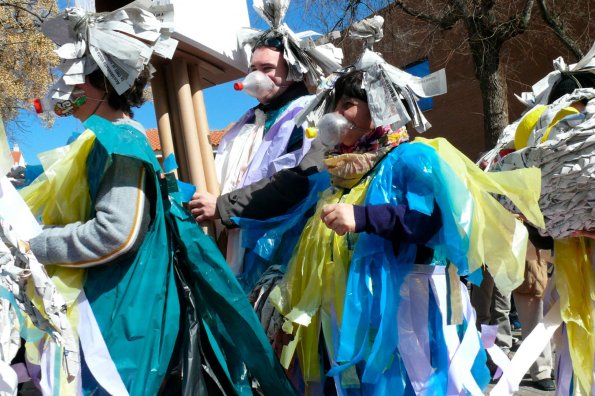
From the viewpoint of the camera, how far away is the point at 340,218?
178 centimetres

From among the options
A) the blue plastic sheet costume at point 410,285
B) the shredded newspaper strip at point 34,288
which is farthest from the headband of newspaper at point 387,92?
the shredded newspaper strip at point 34,288

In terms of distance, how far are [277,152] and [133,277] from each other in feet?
2.86

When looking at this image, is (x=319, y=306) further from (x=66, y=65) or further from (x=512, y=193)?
(x=66, y=65)

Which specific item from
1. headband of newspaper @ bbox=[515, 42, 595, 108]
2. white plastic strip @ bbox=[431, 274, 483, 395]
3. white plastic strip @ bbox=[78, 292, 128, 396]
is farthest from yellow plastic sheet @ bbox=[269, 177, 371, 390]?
headband of newspaper @ bbox=[515, 42, 595, 108]

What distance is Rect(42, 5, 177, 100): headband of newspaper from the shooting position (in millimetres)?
1901

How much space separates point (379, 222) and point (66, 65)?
1.10 meters

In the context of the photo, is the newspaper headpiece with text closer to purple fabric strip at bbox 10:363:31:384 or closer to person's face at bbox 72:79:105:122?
person's face at bbox 72:79:105:122

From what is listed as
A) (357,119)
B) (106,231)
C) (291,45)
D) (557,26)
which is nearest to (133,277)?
(106,231)

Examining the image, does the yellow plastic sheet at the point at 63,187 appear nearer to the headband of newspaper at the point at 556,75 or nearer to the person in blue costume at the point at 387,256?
the person in blue costume at the point at 387,256

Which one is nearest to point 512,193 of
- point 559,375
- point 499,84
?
point 559,375

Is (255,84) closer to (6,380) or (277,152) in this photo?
(277,152)

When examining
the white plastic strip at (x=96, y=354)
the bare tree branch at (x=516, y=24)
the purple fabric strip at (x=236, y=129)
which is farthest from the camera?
the bare tree branch at (x=516, y=24)

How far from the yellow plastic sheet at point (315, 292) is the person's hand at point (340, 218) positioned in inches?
7.0

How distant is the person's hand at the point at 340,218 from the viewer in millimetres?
1771
